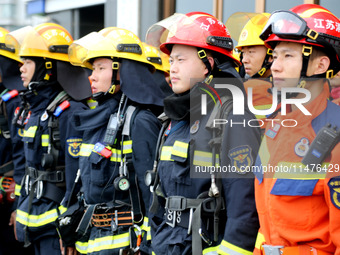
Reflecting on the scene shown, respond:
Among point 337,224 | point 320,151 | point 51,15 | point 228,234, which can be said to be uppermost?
point 51,15

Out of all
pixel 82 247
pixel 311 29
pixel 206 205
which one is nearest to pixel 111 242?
pixel 82 247

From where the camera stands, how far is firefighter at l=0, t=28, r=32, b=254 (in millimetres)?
5457

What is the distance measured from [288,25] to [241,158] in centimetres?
78

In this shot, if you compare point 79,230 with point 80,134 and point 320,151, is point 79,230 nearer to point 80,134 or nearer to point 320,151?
point 80,134

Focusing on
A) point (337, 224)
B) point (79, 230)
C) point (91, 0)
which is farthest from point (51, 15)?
point (337, 224)

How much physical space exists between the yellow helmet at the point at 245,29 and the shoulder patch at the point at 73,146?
1670 millimetres

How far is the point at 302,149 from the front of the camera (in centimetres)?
255

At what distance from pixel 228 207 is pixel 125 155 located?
126 centimetres

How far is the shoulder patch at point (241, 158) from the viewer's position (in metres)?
2.84

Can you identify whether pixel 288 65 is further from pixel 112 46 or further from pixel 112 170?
pixel 112 46

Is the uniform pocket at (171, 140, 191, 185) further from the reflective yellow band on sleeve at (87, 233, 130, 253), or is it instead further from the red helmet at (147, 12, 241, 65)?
the reflective yellow band on sleeve at (87, 233, 130, 253)

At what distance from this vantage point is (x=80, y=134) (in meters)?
4.50

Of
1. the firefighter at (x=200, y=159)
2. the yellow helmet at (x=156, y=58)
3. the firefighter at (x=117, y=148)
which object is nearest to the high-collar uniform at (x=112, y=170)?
the firefighter at (x=117, y=148)

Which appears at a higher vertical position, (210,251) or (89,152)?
(89,152)
